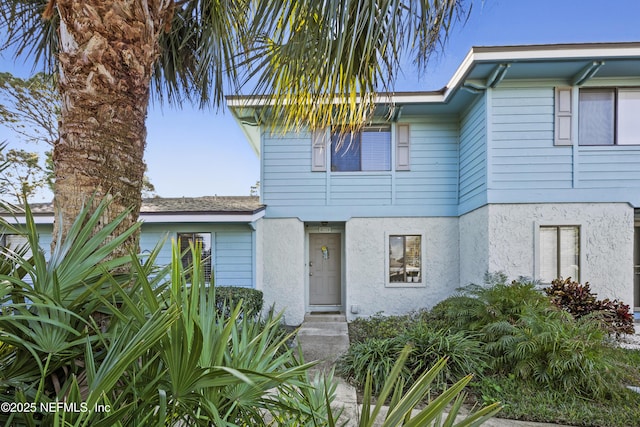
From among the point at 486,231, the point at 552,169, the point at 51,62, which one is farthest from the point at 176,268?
the point at 552,169

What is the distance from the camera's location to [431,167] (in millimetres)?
7770

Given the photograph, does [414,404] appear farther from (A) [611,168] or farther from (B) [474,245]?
(A) [611,168]

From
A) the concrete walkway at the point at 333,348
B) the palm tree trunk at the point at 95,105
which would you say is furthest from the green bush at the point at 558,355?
the palm tree trunk at the point at 95,105

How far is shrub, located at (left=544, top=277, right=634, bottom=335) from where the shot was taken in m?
5.47

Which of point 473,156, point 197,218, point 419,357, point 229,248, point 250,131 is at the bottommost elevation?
point 419,357

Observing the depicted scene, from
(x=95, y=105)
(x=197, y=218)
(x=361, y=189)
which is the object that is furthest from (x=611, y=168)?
(x=197, y=218)

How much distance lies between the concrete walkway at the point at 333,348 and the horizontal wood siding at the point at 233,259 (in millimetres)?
1935

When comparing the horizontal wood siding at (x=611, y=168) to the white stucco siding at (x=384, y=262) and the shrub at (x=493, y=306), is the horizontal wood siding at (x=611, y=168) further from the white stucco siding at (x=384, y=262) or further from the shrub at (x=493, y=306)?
the shrub at (x=493, y=306)

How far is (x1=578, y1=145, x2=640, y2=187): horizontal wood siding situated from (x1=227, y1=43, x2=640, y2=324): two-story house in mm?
21

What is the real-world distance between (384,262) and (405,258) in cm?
56

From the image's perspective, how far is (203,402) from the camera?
1.31 m

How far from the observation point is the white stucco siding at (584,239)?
6.14 meters

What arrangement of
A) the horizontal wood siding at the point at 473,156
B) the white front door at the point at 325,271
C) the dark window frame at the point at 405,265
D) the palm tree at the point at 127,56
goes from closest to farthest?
the palm tree at the point at 127,56 < the horizontal wood siding at the point at 473,156 < the dark window frame at the point at 405,265 < the white front door at the point at 325,271

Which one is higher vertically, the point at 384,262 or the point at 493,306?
the point at 384,262
